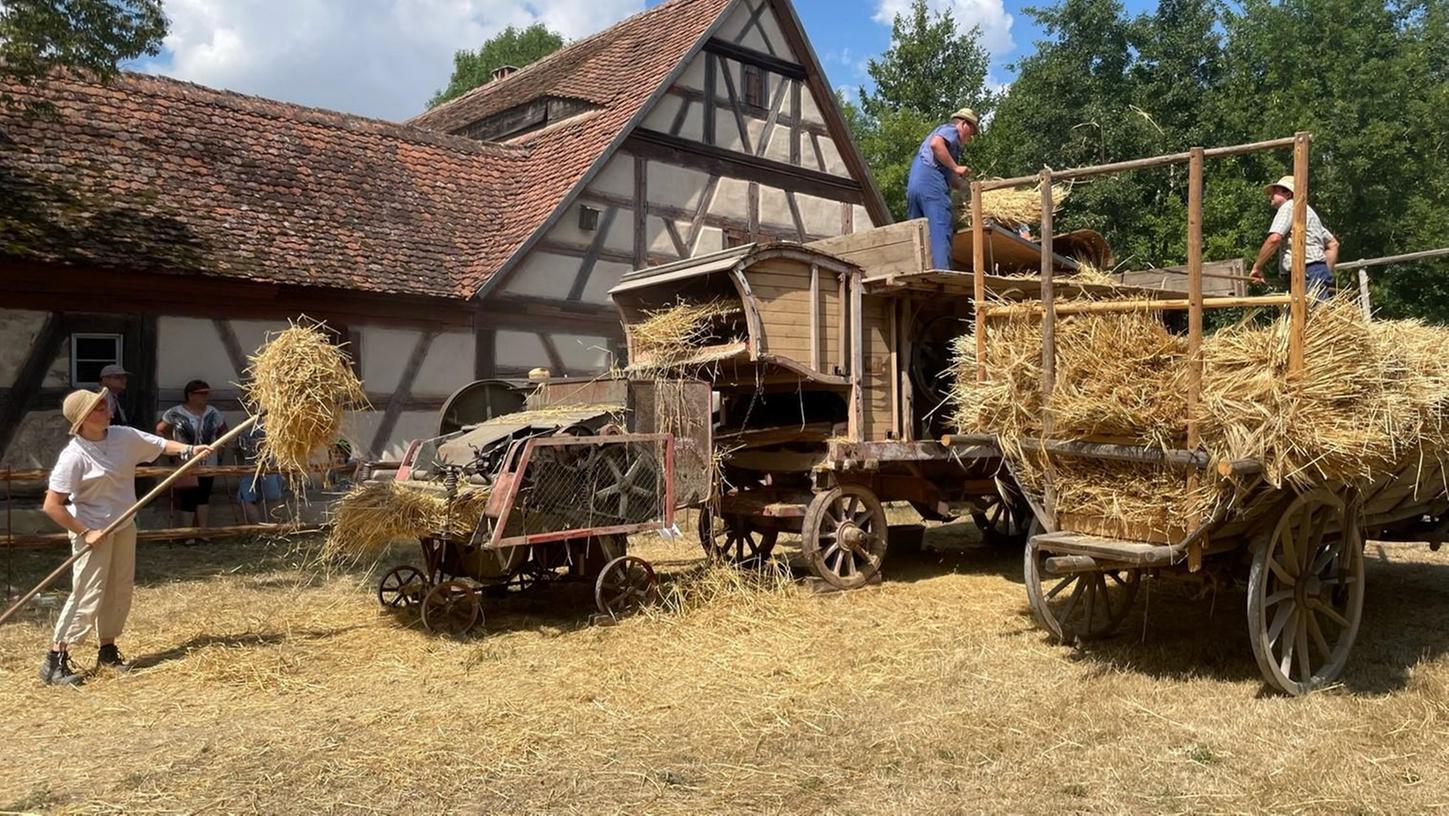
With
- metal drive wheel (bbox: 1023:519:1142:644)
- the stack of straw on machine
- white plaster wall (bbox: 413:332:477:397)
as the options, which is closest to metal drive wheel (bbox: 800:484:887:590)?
metal drive wheel (bbox: 1023:519:1142:644)

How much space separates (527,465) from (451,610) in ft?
3.91

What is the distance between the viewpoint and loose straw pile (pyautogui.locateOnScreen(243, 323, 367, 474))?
5793 millimetres

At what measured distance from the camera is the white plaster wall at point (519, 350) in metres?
13.3

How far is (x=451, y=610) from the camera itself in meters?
6.58

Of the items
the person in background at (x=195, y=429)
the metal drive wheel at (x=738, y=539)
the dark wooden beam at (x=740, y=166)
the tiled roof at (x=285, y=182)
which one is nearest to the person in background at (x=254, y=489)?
the person in background at (x=195, y=429)

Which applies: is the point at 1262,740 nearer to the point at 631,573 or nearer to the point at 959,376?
the point at 959,376

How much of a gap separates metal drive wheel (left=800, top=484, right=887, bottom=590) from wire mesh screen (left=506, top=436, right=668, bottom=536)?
1363mm

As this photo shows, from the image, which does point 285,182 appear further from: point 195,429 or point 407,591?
point 407,591

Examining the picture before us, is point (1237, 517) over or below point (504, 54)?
below

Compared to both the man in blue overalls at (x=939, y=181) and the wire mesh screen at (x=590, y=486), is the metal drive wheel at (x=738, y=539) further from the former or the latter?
the man in blue overalls at (x=939, y=181)

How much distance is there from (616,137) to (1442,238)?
62.1ft

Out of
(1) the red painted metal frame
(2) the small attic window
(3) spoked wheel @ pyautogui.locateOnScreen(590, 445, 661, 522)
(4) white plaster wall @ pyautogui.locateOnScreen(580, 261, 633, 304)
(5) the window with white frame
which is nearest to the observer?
(1) the red painted metal frame

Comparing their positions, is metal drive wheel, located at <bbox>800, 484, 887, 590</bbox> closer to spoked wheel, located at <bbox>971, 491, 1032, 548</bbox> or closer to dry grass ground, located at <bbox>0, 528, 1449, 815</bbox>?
dry grass ground, located at <bbox>0, 528, 1449, 815</bbox>

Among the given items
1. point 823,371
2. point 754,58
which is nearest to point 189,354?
point 823,371
